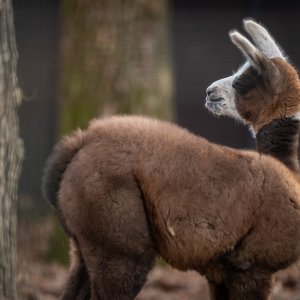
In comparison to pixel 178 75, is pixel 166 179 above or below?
above

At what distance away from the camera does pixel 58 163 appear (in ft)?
20.4

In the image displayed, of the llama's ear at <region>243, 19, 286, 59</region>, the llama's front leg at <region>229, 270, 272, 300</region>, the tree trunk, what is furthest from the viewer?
the llama's ear at <region>243, 19, 286, 59</region>

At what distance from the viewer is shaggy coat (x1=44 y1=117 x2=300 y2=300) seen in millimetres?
5980

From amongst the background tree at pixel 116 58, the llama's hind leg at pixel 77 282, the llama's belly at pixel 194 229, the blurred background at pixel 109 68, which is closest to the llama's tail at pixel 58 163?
the llama's hind leg at pixel 77 282

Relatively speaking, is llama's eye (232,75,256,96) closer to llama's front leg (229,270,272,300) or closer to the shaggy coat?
the shaggy coat

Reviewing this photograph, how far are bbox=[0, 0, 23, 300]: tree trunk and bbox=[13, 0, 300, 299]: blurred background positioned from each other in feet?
5.30

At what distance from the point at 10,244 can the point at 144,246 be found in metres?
0.81

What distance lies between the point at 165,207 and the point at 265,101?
1410mm

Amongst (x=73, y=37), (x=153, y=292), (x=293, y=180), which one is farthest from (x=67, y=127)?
(x=293, y=180)

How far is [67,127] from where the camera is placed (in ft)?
36.8

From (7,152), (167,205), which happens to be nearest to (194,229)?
(167,205)

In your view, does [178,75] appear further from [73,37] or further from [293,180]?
[293,180]

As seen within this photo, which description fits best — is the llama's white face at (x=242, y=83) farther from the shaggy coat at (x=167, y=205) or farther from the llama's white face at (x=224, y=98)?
the shaggy coat at (x=167, y=205)

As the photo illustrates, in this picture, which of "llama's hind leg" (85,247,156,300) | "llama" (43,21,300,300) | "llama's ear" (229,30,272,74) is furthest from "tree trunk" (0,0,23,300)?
"llama's ear" (229,30,272,74)
